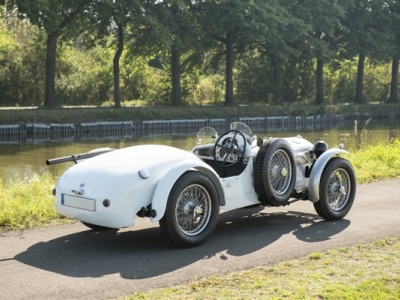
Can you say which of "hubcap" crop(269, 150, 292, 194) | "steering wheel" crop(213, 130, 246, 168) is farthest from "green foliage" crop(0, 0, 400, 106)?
"hubcap" crop(269, 150, 292, 194)

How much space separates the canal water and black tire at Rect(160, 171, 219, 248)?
35.7ft

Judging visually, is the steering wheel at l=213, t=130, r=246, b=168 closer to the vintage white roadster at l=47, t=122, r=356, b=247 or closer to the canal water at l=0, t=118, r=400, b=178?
the vintage white roadster at l=47, t=122, r=356, b=247

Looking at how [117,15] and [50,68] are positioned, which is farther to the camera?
[50,68]

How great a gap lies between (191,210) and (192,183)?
297 mm

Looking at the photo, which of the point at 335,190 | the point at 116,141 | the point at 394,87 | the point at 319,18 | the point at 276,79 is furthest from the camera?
the point at 394,87

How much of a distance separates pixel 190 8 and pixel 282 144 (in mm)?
35949

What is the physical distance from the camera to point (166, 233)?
6.84 meters

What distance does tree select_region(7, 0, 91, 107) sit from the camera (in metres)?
32.3

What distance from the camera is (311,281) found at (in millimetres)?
5672

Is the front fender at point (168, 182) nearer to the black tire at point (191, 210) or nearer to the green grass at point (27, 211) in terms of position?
the black tire at point (191, 210)

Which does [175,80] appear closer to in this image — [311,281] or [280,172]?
[280,172]

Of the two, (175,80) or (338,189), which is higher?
(175,80)

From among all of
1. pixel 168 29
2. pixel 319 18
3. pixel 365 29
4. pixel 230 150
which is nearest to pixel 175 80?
pixel 168 29

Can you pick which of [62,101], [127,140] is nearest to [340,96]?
[62,101]
